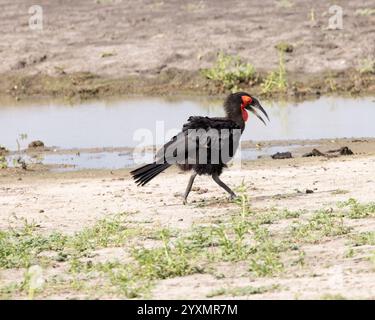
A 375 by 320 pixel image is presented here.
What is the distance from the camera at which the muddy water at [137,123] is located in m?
16.1

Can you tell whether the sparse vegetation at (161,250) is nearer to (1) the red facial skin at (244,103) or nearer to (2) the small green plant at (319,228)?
(2) the small green plant at (319,228)

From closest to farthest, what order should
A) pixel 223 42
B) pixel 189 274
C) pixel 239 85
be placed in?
1. pixel 189 274
2. pixel 239 85
3. pixel 223 42

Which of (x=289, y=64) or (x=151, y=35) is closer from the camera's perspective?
(x=289, y=64)

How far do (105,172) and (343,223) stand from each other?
17.7ft

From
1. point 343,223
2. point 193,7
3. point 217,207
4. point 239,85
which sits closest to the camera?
point 343,223

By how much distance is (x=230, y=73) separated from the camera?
20766mm

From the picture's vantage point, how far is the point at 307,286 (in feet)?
23.1

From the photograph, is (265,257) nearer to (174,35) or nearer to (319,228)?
(319,228)

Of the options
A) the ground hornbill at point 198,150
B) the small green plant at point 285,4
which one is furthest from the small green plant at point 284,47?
the ground hornbill at point 198,150

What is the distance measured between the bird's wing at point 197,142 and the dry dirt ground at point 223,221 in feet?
1.63

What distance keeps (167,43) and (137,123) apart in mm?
5981

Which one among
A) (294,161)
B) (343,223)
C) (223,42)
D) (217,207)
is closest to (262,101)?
(223,42)

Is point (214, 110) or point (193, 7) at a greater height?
point (193, 7)

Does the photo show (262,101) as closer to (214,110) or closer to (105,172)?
(214,110)
